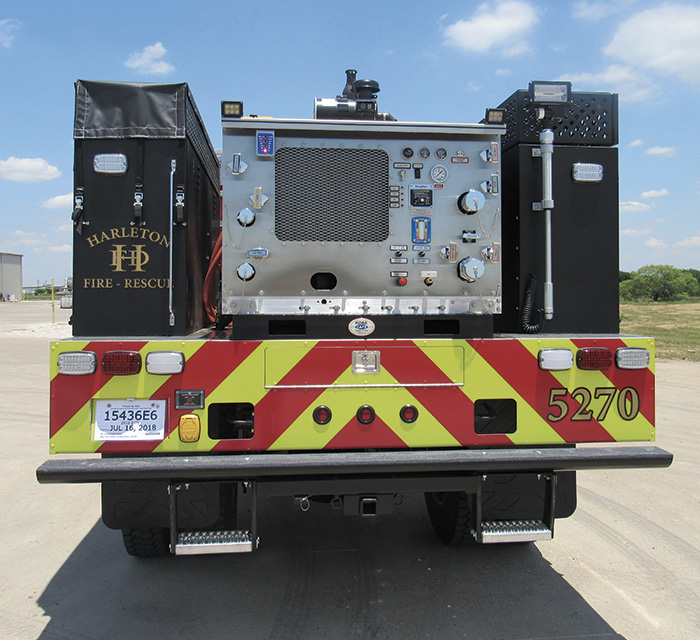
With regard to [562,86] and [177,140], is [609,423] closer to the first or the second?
[562,86]

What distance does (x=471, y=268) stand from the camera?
11.0 feet

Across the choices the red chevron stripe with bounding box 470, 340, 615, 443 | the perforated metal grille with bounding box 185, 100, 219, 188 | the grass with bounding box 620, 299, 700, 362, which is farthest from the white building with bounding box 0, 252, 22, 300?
the red chevron stripe with bounding box 470, 340, 615, 443

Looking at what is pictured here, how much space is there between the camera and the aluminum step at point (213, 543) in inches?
114

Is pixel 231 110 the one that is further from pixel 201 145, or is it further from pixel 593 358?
pixel 593 358

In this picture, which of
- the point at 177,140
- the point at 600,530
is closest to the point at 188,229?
the point at 177,140

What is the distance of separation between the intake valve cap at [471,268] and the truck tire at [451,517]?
1.38m

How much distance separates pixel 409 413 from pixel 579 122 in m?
2.10

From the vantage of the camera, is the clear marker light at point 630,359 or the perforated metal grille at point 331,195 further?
the perforated metal grille at point 331,195

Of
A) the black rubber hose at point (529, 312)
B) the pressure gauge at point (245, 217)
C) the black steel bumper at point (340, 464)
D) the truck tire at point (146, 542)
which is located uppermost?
the pressure gauge at point (245, 217)

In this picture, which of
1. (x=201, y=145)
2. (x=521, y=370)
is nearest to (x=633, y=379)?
(x=521, y=370)

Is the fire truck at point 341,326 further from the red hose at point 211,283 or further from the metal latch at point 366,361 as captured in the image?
the red hose at point 211,283

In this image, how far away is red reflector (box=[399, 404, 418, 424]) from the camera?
315cm

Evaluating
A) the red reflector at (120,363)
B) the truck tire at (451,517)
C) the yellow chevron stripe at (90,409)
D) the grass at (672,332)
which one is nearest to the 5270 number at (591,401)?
the truck tire at (451,517)

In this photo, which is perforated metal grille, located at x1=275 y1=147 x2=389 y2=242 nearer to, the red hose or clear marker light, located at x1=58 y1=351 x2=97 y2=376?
the red hose
